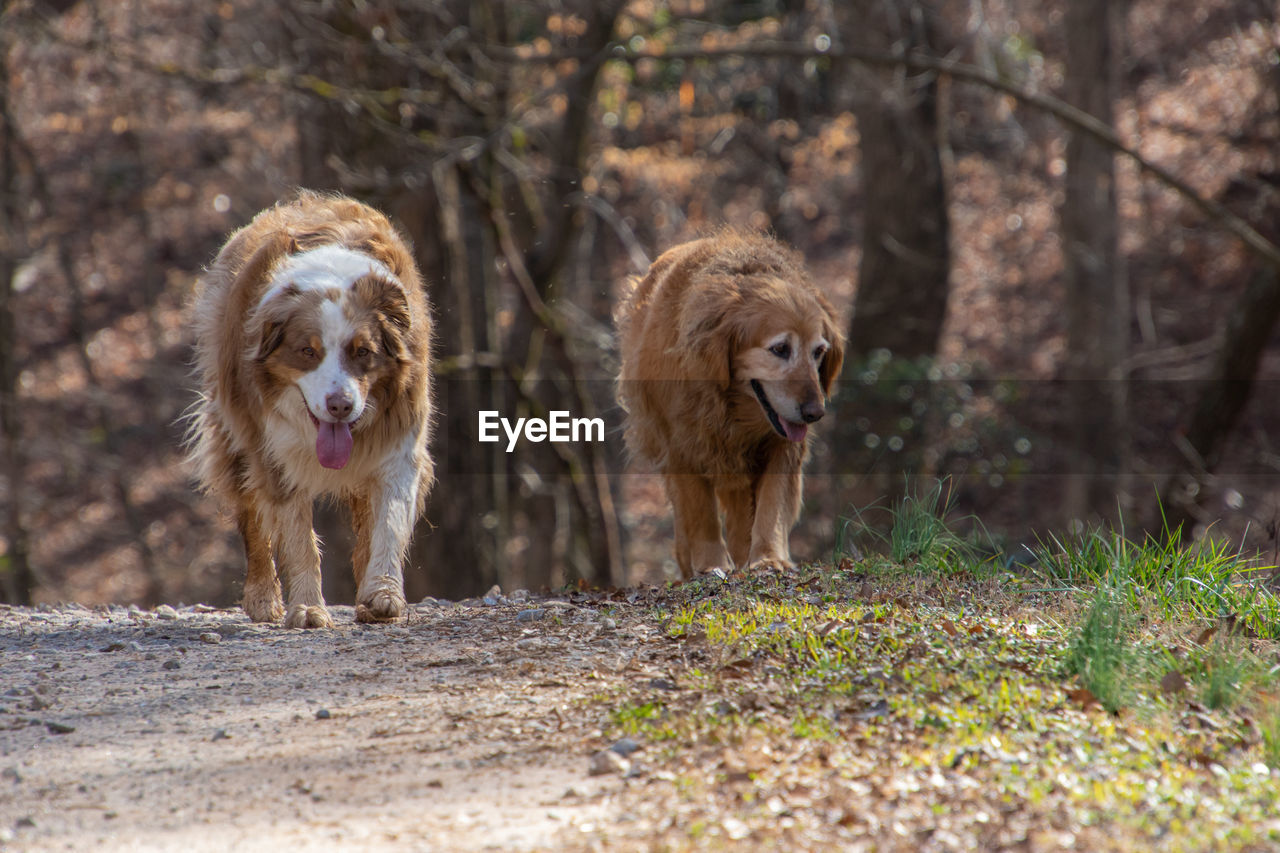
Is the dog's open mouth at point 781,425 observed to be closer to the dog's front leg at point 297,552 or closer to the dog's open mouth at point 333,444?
the dog's open mouth at point 333,444

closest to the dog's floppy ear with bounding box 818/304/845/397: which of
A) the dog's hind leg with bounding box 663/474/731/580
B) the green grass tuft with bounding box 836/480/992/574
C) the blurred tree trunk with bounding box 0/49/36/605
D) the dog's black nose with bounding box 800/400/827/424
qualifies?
the dog's black nose with bounding box 800/400/827/424

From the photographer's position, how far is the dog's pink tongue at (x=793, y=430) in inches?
278

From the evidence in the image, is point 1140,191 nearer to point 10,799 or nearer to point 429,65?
point 429,65

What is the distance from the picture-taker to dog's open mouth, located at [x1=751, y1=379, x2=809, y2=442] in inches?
278

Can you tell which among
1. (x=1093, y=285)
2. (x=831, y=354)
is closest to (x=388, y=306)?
(x=831, y=354)

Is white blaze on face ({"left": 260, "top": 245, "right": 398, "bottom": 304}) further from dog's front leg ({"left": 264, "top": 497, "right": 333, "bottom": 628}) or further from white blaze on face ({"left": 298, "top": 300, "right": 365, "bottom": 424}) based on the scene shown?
dog's front leg ({"left": 264, "top": 497, "right": 333, "bottom": 628})

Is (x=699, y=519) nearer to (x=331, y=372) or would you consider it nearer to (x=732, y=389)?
(x=732, y=389)

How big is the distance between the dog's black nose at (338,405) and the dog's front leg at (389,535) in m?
0.54

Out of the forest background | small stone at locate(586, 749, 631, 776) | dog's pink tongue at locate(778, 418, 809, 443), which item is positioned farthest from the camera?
the forest background

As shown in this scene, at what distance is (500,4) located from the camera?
1462 centimetres

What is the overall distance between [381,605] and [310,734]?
1807 mm

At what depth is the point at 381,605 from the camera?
630 cm

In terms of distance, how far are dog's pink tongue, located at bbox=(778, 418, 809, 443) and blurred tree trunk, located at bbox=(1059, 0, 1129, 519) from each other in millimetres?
9822

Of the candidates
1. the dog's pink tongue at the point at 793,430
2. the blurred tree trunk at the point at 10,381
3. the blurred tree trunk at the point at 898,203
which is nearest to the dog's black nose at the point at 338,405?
the dog's pink tongue at the point at 793,430
